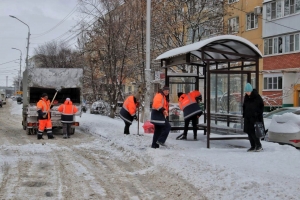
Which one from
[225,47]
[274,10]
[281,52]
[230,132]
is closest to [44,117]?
[230,132]

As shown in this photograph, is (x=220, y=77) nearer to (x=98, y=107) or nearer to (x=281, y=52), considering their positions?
(x=98, y=107)

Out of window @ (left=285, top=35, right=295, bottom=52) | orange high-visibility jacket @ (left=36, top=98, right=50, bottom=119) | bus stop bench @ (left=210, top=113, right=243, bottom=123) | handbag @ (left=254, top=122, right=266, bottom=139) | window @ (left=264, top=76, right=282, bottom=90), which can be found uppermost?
window @ (left=285, top=35, right=295, bottom=52)

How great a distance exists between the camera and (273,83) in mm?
30484

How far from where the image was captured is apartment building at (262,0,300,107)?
28047 millimetres

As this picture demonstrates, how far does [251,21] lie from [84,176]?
28.5m

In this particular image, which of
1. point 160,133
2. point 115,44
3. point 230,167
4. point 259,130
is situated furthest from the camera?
point 115,44

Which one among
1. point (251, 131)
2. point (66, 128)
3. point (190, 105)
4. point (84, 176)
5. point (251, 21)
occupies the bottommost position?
point (84, 176)

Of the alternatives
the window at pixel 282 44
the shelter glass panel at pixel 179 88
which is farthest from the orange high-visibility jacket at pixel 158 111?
the window at pixel 282 44

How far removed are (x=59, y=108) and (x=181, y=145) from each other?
5701mm

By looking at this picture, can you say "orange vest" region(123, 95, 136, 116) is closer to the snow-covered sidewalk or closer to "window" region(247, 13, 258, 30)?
the snow-covered sidewalk

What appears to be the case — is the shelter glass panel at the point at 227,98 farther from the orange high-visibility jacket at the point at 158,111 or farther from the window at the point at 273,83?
the window at the point at 273,83

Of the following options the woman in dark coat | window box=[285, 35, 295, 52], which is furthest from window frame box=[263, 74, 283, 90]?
the woman in dark coat

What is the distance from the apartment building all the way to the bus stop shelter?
1643cm

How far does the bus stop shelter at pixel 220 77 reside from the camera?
32.2 ft
